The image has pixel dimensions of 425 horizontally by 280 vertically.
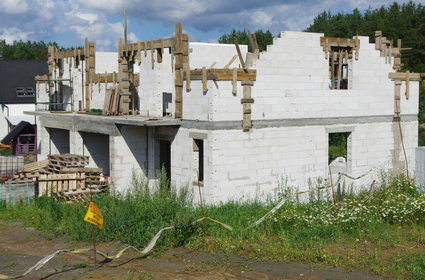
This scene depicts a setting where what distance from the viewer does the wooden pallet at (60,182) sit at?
64.3 ft

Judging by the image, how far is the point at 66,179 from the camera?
19859 millimetres

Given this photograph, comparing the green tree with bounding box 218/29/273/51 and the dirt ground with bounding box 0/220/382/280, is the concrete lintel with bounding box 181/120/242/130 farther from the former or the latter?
the green tree with bounding box 218/29/273/51

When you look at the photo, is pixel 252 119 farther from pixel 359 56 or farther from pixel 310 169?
pixel 359 56

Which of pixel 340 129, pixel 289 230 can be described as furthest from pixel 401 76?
pixel 289 230

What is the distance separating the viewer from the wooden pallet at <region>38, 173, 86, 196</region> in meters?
19.6

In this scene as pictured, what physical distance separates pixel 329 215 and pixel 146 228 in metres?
4.60

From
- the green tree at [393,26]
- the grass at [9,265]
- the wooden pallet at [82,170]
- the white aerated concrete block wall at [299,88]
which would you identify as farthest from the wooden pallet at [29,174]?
the green tree at [393,26]

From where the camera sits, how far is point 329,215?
14703 mm

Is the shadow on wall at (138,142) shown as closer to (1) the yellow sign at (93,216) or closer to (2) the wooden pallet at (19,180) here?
(2) the wooden pallet at (19,180)

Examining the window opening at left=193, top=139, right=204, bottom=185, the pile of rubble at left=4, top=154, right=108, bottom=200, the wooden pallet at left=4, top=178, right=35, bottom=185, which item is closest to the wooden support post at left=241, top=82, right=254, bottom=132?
the window opening at left=193, top=139, right=204, bottom=185

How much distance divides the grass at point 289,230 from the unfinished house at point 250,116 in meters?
2.03

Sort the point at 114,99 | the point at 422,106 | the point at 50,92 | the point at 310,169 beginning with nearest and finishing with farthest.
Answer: the point at 310,169
the point at 114,99
the point at 50,92
the point at 422,106

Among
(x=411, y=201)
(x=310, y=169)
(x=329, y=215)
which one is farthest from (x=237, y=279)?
(x=310, y=169)

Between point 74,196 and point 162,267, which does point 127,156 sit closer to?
point 74,196
